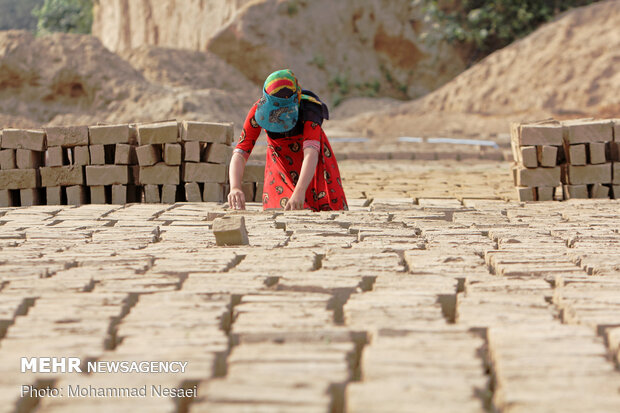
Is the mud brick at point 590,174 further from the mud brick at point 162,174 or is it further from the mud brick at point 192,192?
the mud brick at point 162,174

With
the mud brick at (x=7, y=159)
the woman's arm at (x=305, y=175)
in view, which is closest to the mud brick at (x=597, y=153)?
the woman's arm at (x=305, y=175)

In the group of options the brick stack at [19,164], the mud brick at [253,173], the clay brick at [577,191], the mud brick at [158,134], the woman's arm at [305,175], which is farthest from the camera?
the mud brick at [253,173]

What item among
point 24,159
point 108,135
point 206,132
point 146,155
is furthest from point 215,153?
point 24,159

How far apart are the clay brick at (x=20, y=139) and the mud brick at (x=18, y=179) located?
8.8 inches

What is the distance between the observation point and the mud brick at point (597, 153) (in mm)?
6816

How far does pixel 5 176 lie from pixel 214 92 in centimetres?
1163

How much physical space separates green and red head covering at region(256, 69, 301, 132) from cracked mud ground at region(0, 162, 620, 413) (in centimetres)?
83

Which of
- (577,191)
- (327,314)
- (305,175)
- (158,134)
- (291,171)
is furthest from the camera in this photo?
(577,191)

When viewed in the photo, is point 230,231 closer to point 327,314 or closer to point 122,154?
point 327,314

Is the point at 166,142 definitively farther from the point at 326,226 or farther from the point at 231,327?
the point at 231,327

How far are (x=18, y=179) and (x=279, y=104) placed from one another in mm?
3004

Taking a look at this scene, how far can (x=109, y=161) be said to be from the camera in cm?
687

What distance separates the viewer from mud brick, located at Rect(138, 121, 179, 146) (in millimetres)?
6676

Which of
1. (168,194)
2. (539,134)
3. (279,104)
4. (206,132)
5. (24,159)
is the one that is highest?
(279,104)
